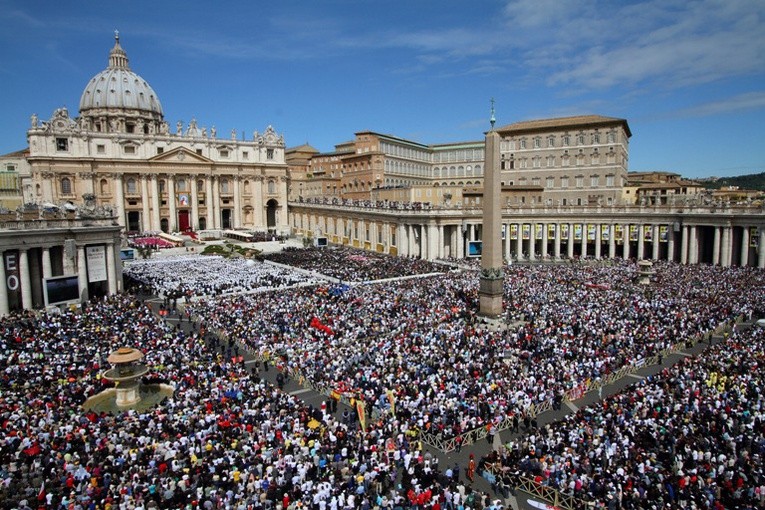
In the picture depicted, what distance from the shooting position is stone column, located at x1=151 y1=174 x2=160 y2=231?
9012 cm

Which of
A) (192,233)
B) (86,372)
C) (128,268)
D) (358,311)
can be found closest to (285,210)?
(192,233)

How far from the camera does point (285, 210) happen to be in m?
106

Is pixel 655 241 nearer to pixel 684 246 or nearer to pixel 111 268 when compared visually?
pixel 684 246

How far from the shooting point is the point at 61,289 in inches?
1458

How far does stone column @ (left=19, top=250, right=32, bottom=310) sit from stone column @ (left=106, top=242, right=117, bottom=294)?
5.57 meters

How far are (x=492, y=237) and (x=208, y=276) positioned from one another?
27844 mm

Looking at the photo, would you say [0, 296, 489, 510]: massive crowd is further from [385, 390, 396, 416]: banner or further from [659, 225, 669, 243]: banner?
[659, 225, 669, 243]: banner

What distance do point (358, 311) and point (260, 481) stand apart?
784 inches

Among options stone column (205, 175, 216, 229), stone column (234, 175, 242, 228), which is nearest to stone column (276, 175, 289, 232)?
stone column (234, 175, 242, 228)

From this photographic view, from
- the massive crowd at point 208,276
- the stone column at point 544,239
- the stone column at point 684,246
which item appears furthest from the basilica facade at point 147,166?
the stone column at point 684,246

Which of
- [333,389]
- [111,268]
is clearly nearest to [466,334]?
[333,389]

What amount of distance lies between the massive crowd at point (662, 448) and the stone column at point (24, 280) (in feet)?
116

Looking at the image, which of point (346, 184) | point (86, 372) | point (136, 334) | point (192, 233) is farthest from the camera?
point (346, 184)

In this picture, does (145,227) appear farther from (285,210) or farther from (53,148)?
(285,210)
